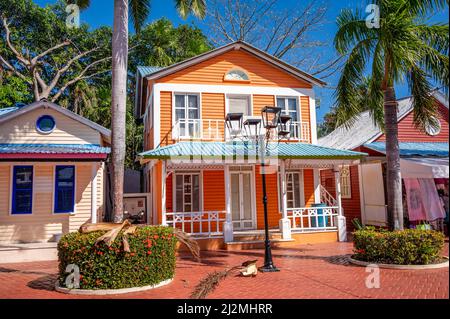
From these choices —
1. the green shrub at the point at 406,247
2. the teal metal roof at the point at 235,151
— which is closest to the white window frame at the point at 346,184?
the teal metal roof at the point at 235,151

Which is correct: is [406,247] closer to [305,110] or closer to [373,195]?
[373,195]

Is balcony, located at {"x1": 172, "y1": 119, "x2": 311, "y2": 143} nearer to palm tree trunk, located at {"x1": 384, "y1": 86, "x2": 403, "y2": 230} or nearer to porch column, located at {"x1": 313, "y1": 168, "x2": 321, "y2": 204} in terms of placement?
porch column, located at {"x1": 313, "y1": 168, "x2": 321, "y2": 204}

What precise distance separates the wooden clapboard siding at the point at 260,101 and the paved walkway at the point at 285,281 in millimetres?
6448

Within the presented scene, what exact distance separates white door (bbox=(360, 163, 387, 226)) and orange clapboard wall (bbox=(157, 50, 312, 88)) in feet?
15.8

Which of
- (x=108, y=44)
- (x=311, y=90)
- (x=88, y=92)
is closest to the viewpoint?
(x=311, y=90)

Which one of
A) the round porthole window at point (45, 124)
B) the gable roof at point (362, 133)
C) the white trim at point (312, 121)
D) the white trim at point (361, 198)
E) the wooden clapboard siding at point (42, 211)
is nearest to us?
the wooden clapboard siding at point (42, 211)

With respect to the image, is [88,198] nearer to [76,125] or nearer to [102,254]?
[76,125]

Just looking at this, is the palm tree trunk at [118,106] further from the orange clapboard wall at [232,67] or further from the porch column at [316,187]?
the porch column at [316,187]

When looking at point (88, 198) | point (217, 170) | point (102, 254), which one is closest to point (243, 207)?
point (217, 170)

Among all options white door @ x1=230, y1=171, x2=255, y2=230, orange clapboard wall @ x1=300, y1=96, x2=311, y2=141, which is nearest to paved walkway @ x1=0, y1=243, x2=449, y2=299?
white door @ x1=230, y1=171, x2=255, y2=230

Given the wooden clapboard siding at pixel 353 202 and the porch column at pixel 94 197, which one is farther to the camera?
the wooden clapboard siding at pixel 353 202

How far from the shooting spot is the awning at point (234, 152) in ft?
36.9

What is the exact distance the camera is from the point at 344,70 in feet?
33.4

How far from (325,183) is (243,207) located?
700 centimetres
